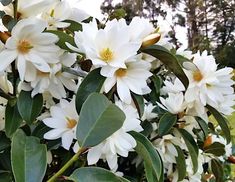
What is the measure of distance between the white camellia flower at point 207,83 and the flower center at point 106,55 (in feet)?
0.53

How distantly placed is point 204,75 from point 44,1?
11.0 inches

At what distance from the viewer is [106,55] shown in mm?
652

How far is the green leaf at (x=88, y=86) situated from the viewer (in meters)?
0.66

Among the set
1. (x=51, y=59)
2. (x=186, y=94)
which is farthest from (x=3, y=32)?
(x=186, y=94)

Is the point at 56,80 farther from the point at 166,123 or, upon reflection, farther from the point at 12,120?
the point at 166,123

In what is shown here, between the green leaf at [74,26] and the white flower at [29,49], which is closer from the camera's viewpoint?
the white flower at [29,49]

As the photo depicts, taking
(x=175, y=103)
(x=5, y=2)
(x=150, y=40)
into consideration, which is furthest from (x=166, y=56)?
(x=5, y=2)

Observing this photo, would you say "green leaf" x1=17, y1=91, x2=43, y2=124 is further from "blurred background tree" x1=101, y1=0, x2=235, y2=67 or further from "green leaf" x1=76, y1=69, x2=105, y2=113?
"blurred background tree" x1=101, y1=0, x2=235, y2=67

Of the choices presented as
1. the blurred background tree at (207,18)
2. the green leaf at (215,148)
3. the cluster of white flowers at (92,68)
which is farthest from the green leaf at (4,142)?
the blurred background tree at (207,18)

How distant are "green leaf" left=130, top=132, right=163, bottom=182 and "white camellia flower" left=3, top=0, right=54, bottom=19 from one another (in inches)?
8.7

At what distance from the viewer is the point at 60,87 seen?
697 millimetres

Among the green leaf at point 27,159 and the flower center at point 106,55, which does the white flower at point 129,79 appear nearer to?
the flower center at point 106,55

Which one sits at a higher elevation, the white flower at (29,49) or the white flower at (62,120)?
the white flower at (29,49)

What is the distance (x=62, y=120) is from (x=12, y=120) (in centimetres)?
7
